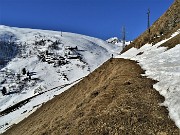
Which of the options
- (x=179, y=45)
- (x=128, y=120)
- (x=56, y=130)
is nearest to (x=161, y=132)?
(x=128, y=120)

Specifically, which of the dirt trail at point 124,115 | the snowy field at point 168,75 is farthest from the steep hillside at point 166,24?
the dirt trail at point 124,115

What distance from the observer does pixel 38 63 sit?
12038 cm

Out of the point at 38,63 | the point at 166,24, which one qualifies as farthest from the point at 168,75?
the point at 38,63

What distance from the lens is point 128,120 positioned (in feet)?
55.0

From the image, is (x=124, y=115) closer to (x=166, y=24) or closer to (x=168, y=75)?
(x=168, y=75)

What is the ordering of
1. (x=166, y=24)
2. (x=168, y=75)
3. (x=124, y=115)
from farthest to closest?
1. (x=166, y=24)
2. (x=168, y=75)
3. (x=124, y=115)

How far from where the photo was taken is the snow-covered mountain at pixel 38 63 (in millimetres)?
92800

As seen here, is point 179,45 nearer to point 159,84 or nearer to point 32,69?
point 159,84

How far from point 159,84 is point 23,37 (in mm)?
149211

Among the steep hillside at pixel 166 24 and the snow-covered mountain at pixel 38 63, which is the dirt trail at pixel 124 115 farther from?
the snow-covered mountain at pixel 38 63

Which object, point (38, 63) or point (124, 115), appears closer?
point (124, 115)

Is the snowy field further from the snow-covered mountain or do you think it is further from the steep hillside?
the snow-covered mountain

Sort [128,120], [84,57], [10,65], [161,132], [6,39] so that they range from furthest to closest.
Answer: [6,39] < [84,57] < [10,65] < [128,120] < [161,132]

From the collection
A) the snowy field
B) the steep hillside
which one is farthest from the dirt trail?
the steep hillside
